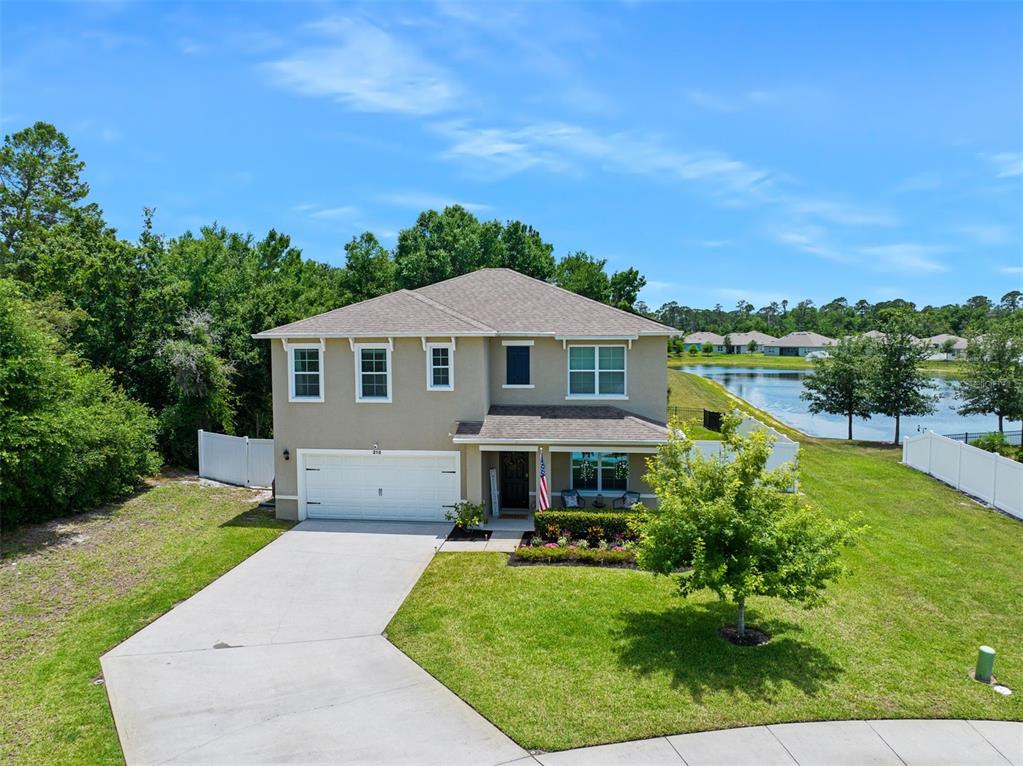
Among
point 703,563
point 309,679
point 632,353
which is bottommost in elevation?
point 309,679

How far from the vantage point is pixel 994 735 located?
24.2 feet

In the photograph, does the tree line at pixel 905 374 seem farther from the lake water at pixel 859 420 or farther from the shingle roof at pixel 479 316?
the shingle roof at pixel 479 316

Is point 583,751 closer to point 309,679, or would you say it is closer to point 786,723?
point 786,723

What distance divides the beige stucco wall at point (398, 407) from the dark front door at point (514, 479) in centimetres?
152

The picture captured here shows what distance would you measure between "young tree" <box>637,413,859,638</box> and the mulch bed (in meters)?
0.31

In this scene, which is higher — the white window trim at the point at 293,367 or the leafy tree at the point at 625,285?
the leafy tree at the point at 625,285

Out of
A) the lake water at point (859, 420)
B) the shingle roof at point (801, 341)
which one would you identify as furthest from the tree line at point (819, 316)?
the lake water at point (859, 420)

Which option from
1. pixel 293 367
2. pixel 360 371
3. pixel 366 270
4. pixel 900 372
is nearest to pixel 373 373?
pixel 360 371

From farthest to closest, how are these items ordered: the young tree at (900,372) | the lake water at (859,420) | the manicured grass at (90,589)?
the lake water at (859,420) < the young tree at (900,372) < the manicured grass at (90,589)

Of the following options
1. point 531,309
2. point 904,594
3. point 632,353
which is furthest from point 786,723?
point 531,309

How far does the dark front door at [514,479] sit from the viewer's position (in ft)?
57.3

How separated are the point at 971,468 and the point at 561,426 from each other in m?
12.4

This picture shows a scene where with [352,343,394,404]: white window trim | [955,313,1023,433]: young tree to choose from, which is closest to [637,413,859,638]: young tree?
[352,343,394,404]: white window trim

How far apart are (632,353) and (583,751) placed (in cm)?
1164
